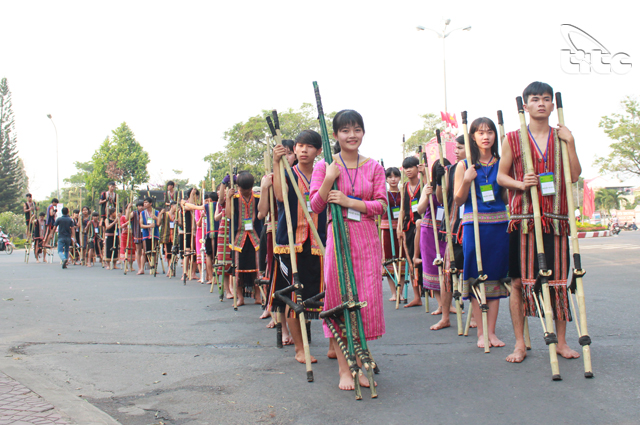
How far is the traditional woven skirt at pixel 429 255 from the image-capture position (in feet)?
21.6

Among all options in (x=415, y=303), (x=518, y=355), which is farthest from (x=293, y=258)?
(x=415, y=303)

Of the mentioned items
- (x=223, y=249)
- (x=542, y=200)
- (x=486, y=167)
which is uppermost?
(x=486, y=167)

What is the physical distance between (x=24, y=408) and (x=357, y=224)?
7.84ft

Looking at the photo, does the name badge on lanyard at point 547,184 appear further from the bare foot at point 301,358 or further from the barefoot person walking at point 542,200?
the bare foot at point 301,358

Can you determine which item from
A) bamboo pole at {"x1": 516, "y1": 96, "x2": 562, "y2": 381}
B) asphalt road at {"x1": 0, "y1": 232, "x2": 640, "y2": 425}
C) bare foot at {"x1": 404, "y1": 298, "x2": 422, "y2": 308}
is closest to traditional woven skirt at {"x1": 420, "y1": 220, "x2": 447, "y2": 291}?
asphalt road at {"x1": 0, "y1": 232, "x2": 640, "y2": 425}

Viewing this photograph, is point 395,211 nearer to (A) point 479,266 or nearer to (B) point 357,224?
(A) point 479,266

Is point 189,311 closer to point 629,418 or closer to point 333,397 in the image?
point 333,397

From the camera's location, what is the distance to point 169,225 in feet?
46.7

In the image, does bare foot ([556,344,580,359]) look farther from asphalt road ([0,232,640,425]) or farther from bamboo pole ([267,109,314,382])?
bamboo pole ([267,109,314,382])

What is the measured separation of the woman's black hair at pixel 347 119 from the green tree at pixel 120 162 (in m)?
59.3

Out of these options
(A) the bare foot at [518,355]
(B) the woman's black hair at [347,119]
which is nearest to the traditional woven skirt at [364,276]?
(B) the woman's black hair at [347,119]

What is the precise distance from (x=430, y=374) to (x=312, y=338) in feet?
6.33

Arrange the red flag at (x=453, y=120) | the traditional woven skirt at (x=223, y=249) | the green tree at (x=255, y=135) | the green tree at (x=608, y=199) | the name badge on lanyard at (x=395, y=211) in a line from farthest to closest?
the green tree at (x=608, y=199) → the green tree at (x=255, y=135) → the red flag at (x=453, y=120) → the traditional woven skirt at (x=223, y=249) → the name badge on lanyard at (x=395, y=211)

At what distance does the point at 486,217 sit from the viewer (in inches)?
195
